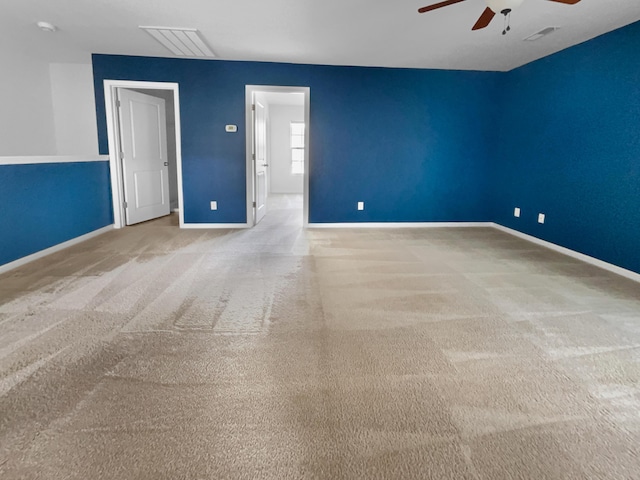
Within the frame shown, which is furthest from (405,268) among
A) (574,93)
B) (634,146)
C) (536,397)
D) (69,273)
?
(69,273)

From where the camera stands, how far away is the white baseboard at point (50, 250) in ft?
12.0

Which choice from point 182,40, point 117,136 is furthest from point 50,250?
point 182,40

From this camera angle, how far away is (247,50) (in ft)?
15.9

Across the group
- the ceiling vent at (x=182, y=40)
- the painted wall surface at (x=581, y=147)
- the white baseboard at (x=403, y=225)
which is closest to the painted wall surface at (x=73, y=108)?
the ceiling vent at (x=182, y=40)

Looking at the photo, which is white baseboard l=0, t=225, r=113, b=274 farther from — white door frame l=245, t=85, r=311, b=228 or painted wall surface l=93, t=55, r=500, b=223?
white door frame l=245, t=85, r=311, b=228

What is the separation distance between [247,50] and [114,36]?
4.97ft

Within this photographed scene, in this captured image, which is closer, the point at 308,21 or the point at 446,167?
the point at 308,21

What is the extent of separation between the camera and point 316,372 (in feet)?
6.81

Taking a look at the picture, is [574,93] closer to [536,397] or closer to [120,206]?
[536,397]

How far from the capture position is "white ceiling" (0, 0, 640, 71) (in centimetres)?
340

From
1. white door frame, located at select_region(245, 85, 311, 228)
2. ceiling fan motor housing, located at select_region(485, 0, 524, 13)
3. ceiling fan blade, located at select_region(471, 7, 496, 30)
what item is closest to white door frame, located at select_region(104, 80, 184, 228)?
white door frame, located at select_region(245, 85, 311, 228)

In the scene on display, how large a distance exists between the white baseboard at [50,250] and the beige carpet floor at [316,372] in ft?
0.62

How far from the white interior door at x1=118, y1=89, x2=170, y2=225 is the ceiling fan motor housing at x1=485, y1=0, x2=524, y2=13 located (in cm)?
497

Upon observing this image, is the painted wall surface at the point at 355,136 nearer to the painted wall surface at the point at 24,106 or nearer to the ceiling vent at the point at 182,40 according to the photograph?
the ceiling vent at the point at 182,40
